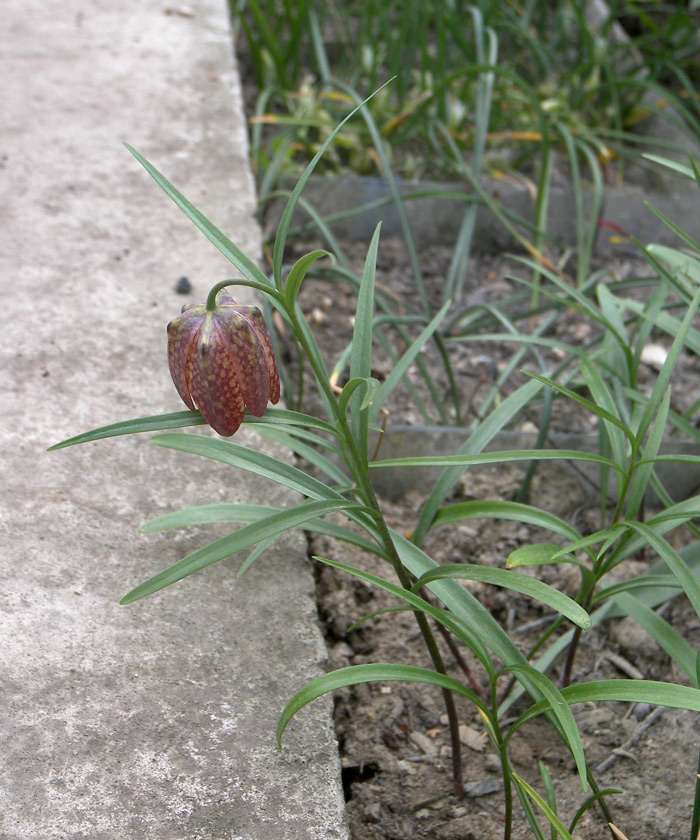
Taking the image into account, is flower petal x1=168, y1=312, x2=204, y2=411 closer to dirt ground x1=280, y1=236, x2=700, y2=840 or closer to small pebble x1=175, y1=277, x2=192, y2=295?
dirt ground x1=280, y1=236, x2=700, y2=840

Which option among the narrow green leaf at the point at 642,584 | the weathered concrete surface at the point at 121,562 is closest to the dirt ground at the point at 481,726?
the weathered concrete surface at the point at 121,562

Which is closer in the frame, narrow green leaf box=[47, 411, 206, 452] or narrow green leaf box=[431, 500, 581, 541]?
narrow green leaf box=[47, 411, 206, 452]

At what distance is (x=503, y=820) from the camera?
3.38 ft

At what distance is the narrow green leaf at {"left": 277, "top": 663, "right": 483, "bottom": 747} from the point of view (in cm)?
80

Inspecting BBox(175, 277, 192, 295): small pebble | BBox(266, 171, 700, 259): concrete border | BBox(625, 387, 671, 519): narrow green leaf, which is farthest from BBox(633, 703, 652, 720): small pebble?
BBox(266, 171, 700, 259): concrete border

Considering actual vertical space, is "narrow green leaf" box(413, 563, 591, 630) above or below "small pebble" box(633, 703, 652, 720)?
above

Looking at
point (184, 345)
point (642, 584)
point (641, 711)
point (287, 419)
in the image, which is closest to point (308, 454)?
point (287, 419)

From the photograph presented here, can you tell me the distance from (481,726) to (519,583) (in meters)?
0.41

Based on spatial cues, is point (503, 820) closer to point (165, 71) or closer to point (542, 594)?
point (542, 594)

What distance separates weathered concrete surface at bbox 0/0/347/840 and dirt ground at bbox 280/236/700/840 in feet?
0.50

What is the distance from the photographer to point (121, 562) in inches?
43.3

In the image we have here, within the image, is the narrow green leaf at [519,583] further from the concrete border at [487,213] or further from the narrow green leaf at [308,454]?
the concrete border at [487,213]

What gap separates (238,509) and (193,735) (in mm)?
270

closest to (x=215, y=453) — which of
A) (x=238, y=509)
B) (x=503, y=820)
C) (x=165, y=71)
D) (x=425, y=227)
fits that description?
(x=238, y=509)
